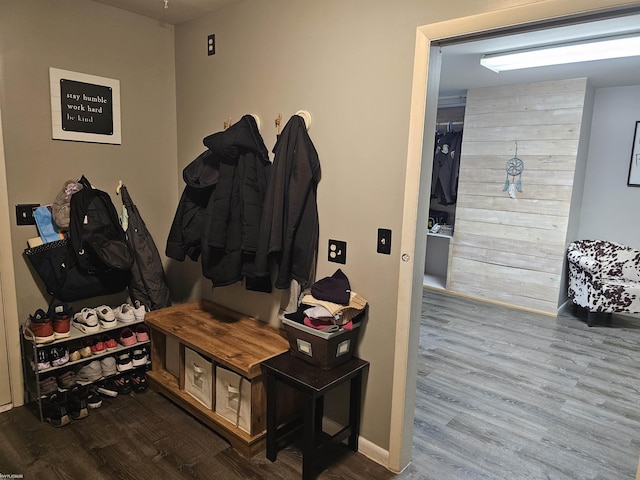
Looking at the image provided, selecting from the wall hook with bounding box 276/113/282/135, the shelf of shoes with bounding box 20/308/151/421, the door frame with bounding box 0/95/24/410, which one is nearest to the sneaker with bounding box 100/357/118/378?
the shelf of shoes with bounding box 20/308/151/421

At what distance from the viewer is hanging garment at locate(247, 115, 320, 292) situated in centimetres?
221

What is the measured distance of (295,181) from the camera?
2.22 m

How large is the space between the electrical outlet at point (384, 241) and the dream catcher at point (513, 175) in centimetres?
331

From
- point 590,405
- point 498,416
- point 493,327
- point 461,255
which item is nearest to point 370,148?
point 498,416

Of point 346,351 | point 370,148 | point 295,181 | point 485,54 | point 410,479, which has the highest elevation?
point 485,54

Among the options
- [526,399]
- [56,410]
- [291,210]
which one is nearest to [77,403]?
[56,410]

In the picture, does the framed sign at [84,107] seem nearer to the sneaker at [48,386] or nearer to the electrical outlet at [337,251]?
the sneaker at [48,386]

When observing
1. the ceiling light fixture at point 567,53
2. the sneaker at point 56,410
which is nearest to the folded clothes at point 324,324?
the sneaker at point 56,410

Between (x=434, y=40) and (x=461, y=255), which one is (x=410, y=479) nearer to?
(x=434, y=40)

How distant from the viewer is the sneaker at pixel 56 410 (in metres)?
2.37

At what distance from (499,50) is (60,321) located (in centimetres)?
375

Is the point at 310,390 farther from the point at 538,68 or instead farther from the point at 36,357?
the point at 538,68

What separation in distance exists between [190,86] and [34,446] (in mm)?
2397

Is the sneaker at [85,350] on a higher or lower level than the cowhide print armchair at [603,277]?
lower
